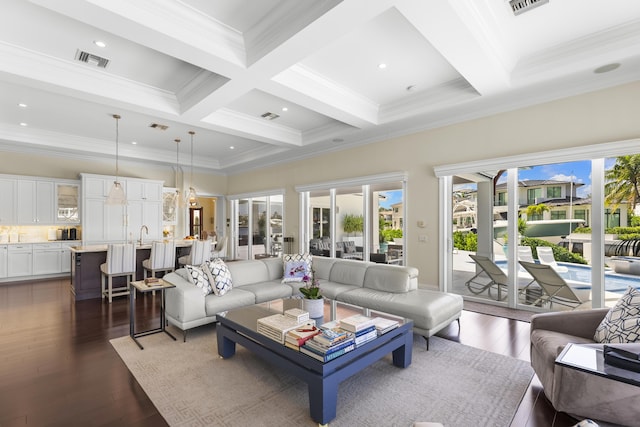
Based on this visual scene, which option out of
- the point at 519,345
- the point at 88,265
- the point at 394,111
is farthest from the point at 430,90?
the point at 88,265

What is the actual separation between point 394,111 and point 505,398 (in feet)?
14.1

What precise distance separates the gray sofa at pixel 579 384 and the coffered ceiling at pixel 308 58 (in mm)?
2742

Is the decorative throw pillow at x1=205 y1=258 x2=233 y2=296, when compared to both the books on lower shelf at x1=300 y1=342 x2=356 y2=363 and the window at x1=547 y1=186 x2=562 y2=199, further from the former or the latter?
the window at x1=547 y1=186 x2=562 y2=199

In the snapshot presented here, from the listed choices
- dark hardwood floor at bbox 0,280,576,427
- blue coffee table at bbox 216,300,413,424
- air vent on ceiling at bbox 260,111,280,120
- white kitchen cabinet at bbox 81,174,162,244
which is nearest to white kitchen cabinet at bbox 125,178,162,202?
white kitchen cabinet at bbox 81,174,162,244

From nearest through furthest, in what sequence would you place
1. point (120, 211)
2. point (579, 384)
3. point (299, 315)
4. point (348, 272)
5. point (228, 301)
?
point (579, 384) < point (299, 315) < point (228, 301) < point (348, 272) < point (120, 211)

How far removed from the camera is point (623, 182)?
13.1 ft

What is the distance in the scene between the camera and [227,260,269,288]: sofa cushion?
15.2ft

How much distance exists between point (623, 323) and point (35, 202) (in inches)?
Result: 396

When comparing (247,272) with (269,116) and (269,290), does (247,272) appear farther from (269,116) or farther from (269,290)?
(269,116)

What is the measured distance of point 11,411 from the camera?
233 cm

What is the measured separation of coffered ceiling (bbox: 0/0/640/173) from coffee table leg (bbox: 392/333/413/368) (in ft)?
9.52

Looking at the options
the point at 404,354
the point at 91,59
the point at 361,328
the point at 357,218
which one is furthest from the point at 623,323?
the point at 91,59

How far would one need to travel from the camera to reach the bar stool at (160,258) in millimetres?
6066

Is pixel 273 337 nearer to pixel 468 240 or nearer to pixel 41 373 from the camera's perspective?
pixel 41 373
